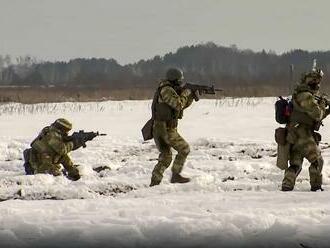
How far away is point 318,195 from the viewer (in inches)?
262

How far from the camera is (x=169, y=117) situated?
8.61 metres

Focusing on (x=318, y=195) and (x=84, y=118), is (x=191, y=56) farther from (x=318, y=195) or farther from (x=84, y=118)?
(x=318, y=195)

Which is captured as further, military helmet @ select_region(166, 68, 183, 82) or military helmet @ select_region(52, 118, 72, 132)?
military helmet @ select_region(52, 118, 72, 132)

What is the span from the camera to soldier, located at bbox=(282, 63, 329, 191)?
296 inches

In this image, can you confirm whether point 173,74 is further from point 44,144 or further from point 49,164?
point 49,164

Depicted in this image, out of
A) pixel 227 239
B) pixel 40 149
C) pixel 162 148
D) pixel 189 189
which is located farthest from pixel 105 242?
pixel 40 149

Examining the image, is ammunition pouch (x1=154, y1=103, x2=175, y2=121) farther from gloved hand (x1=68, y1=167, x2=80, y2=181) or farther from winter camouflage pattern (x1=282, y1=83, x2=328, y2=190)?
gloved hand (x1=68, y1=167, x2=80, y2=181)

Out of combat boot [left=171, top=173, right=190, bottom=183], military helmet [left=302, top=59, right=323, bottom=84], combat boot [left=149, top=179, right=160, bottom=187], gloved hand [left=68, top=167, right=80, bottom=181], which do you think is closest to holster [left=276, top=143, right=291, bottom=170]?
military helmet [left=302, top=59, right=323, bottom=84]

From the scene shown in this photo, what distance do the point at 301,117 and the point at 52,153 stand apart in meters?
4.30

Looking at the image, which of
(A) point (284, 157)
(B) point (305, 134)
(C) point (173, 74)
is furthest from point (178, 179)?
(B) point (305, 134)

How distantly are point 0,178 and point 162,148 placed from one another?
2.98m

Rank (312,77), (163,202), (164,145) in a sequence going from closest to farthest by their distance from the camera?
(163,202)
(312,77)
(164,145)

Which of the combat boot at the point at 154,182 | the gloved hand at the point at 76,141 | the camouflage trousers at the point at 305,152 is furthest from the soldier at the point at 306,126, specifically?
the gloved hand at the point at 76,141

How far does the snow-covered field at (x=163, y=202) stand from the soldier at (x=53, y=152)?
1.26ft
